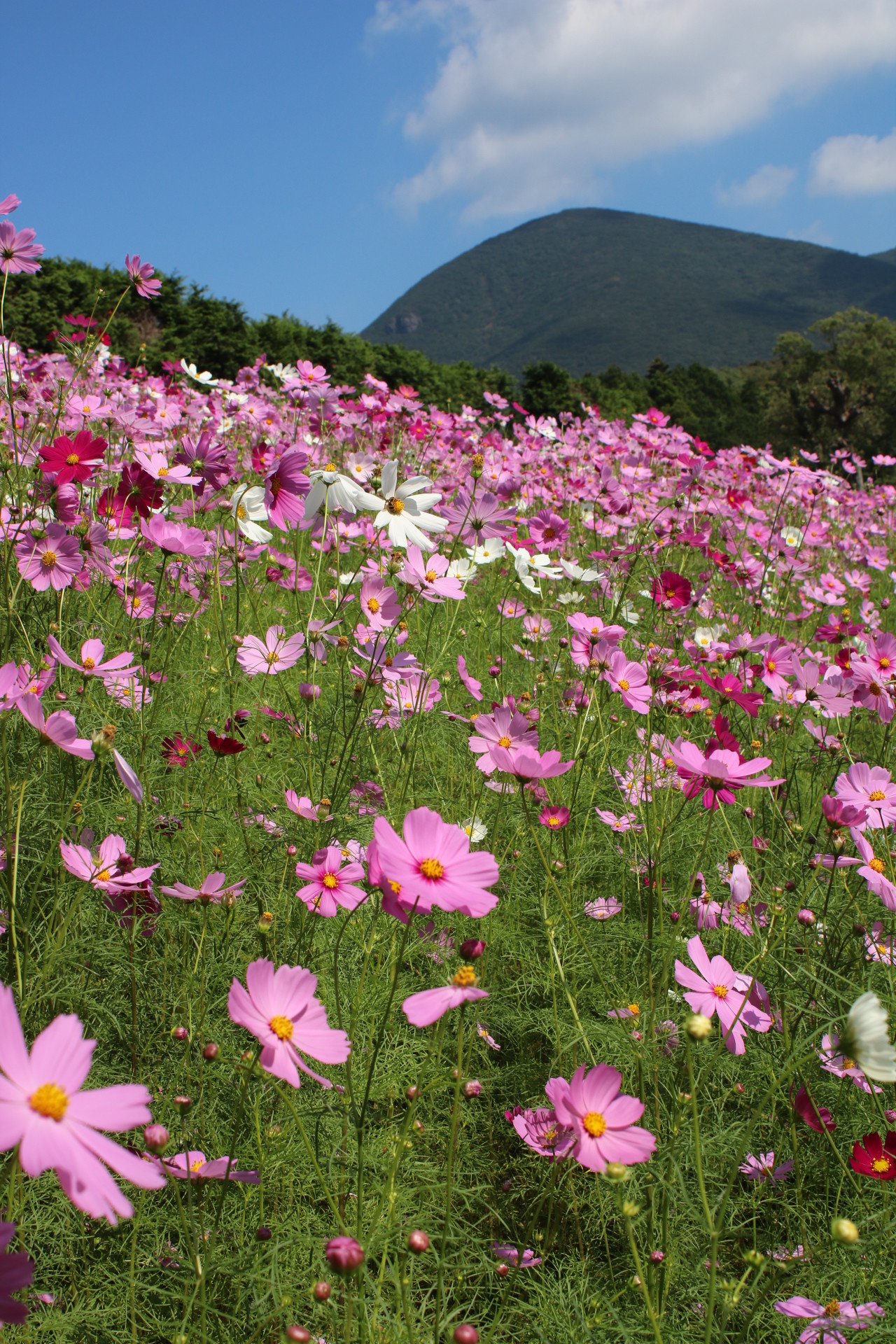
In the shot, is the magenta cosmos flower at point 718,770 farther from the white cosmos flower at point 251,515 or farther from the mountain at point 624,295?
the mountain at point 624,295

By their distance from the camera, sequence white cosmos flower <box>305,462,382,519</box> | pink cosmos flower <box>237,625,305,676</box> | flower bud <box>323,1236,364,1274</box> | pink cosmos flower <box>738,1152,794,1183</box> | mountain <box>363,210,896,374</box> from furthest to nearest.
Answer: mountain <box>363,210,896,374</box> → pink cosmos flower <box>237,625,305,676</box> → white cosmos flower <box>305,462,382,519</box> → pink cosmos flower <box>738,1152,794,1183</box> → flower bud <box>323,1236,364,1274</box>

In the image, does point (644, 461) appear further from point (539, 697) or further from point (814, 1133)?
point (814, 1133)

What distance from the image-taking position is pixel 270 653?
140 cm

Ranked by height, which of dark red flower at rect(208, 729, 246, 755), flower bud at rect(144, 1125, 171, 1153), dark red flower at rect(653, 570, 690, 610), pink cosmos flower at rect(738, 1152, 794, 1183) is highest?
dark red flower at rect(653, 570, 690, 610)

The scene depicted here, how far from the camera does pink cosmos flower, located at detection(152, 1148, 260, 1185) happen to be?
0.70 metres

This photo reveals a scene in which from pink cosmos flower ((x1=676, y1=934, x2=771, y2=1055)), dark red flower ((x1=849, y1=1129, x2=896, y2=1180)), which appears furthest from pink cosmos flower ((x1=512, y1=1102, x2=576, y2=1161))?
dark red flower ((x1=849, y1=1129, x2=896, y2=1180))

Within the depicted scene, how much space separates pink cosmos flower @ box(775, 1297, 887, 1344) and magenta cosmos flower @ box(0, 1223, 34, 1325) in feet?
2.19

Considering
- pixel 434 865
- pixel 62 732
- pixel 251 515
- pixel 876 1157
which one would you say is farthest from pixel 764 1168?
pixel 251 515

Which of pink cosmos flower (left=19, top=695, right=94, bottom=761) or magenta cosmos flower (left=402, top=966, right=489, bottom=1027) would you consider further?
pink cosmos flower (left=19, top=695, right=94, bottom=761)

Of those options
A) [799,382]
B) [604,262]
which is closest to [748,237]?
[604,262]

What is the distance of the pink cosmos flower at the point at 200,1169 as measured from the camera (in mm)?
695

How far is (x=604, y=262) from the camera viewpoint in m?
120

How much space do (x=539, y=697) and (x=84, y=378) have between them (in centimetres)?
233

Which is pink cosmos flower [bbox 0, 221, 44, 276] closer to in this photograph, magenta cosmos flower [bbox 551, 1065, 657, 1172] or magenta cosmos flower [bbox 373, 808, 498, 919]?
magenta cosmos flower [bbox 373, 808, 498, 919]
